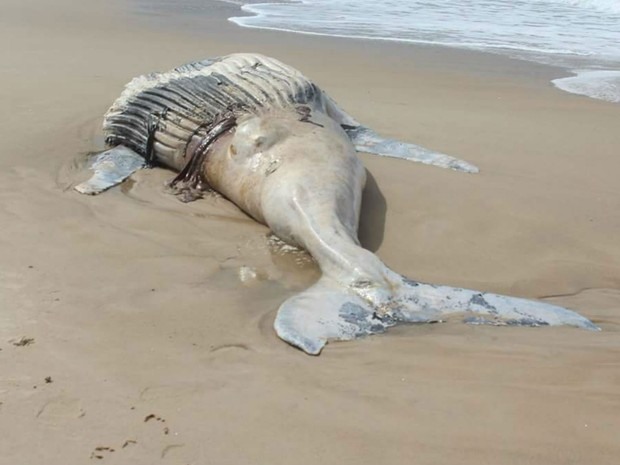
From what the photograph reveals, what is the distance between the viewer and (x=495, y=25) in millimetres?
14703

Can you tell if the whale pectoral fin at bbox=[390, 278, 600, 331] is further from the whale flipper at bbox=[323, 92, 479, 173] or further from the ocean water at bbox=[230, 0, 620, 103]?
the ocean water at bbox=[230, 0, 620, 103]

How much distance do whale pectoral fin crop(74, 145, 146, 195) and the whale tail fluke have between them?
89.3 inches

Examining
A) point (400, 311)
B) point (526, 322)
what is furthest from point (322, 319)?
point (526, 322)

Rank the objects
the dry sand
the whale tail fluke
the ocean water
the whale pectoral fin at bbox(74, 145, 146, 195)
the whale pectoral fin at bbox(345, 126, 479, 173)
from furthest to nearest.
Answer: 1. the ocean water
2. the whale pectoral fin at bbox(345, 126, 479, 173)
3. the whale pectoral fin at bbox(74, 145, 146, 195)
4. the whale tail fluke
5. the dry sand

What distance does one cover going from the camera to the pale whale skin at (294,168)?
147 inches

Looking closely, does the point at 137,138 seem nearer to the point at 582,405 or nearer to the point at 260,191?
the point at 260,191

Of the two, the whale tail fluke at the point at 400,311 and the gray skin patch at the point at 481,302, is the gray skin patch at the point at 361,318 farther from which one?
the gray skin patch at the point at 481,302

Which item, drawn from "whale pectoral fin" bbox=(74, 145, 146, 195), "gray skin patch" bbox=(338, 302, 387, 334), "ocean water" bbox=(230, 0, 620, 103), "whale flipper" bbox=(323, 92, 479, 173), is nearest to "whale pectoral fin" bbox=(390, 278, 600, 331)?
"gray skin patch" bbox=(338, 302, 387, 334)

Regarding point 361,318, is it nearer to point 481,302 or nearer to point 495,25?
point 481,302

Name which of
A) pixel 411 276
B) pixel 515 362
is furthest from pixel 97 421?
pixel 411 276

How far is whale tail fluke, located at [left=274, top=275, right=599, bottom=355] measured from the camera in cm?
356

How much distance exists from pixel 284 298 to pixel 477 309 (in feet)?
3.37

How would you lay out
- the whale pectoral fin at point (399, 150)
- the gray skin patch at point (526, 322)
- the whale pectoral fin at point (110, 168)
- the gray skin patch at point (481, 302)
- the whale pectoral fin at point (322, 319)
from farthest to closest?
the whale pectoral fin at point (399, 150) → the whale pectoral fin at point (110, 168) → the gray skin patch at point (481, 302) → the gray skin patch at point (526, 322) → the whale pectoral fin at point (322, 319)

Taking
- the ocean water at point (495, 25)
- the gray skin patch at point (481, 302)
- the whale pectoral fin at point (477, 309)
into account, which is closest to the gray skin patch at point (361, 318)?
the whale pectoral fin at point (477, 309)
